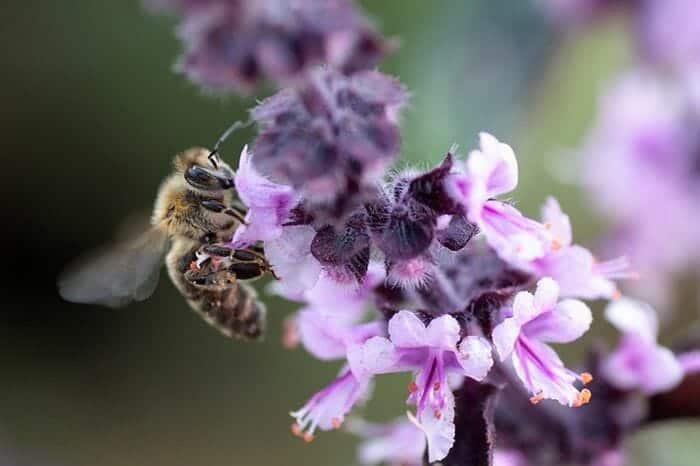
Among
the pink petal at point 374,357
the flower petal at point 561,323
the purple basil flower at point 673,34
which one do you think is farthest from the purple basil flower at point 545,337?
the purple basil flower at point 673,34

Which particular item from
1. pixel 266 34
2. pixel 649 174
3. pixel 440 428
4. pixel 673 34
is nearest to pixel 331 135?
pixel 266 34

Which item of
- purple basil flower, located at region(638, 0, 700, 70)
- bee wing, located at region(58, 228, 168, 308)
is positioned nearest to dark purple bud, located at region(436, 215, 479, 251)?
bee wing, located at region(58, 228, 168, 308)

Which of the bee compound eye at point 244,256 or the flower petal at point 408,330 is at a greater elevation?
the bee compound eye at point 244,256

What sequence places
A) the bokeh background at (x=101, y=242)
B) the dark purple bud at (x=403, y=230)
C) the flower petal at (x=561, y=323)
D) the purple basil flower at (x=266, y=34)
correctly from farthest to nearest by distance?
1. the bokeh background at (x=101, y=242)
2. the flower petal at (x=561, y=323)
3. the dark purple bud at (x=403, y=230)
4. the purple basil flower at (x=266, y=34)

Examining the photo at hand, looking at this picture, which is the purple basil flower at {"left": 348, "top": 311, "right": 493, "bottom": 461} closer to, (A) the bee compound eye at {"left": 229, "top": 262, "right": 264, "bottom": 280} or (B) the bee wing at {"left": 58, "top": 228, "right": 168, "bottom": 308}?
(A) the bee compound eye at {"left": 229, "top": 262, "right": 264, "bottom": 280}

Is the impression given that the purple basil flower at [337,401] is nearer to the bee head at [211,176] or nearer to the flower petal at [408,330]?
the flower petal at [408,330]
